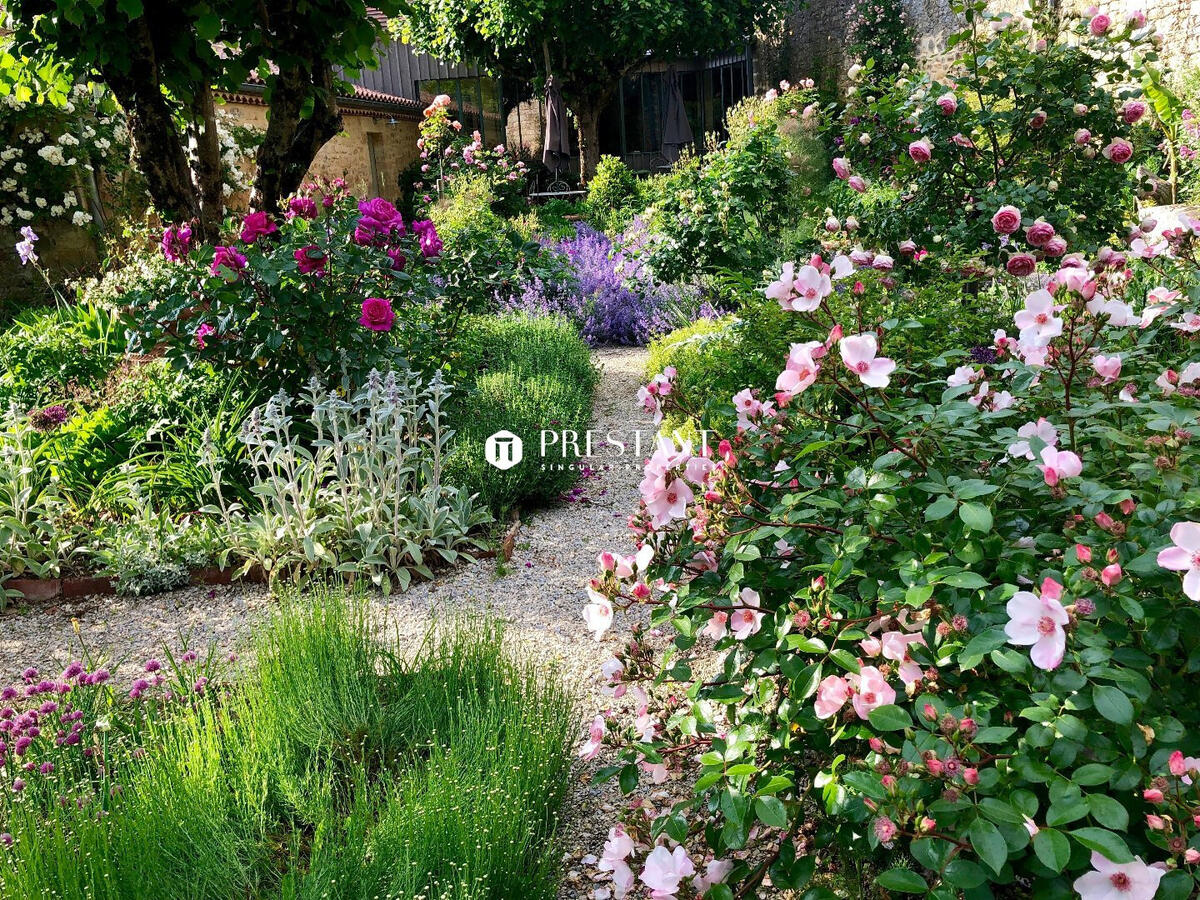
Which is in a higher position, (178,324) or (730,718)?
(178,324)

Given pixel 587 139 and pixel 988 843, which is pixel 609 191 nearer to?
pixel 587 139

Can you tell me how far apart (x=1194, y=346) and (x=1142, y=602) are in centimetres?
94

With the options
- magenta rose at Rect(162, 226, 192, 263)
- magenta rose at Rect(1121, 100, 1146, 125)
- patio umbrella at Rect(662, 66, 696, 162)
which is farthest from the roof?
magenta rose at Rect(1121, 100, 1146, 125)

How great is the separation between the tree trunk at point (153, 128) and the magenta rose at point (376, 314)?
1.90 meters

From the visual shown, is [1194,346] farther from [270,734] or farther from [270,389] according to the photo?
[270,389]

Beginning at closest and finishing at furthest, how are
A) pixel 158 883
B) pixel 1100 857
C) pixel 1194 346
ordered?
pixel 1100 857
pixel 158 883
pixel 1194 346

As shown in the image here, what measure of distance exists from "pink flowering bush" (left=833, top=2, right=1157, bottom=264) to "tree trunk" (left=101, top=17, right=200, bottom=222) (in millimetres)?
Result: 3546

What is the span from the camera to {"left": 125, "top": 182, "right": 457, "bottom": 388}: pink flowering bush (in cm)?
387

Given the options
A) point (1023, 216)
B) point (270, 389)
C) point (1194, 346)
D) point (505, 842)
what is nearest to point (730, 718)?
point (505, 842)

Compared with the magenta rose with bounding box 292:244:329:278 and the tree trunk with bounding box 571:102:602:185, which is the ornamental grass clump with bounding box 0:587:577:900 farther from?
the tree trunk with bounding box 571:102:602:185

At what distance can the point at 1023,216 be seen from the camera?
3.65m

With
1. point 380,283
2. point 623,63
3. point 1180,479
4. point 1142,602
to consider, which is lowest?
point 1142,602

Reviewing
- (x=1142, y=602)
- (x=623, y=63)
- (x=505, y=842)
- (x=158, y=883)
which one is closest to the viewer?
A: (x=1142, y=602)

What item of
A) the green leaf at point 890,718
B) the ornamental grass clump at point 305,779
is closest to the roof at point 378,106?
the ornamental grass clump at point 305,779
